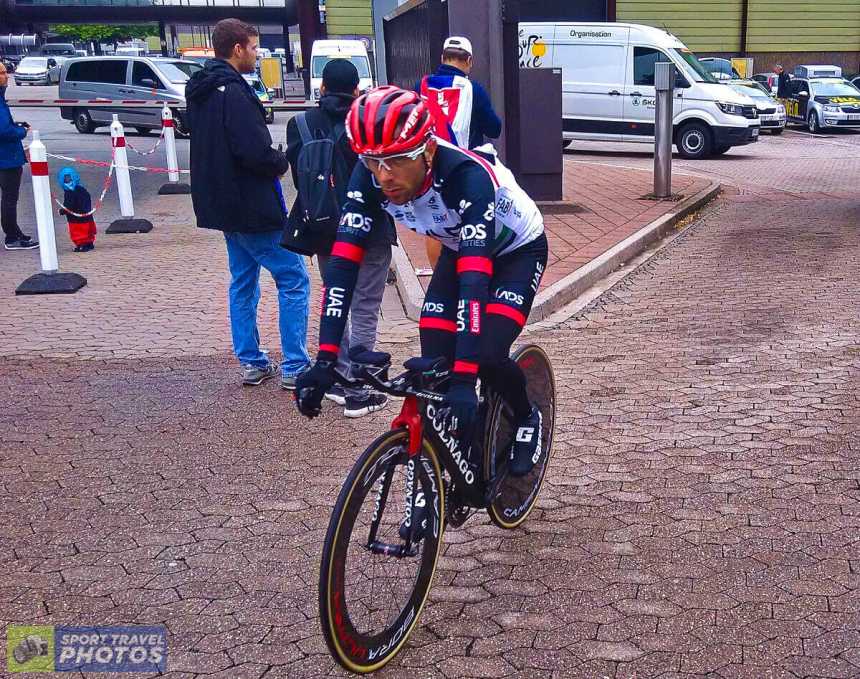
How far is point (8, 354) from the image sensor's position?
23.9 feet

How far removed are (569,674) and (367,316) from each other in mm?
3002

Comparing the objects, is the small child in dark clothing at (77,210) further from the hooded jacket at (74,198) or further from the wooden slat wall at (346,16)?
the wooden slat wall at (346,16)

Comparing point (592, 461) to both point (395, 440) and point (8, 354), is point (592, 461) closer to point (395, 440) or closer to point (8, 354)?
point (395, 440)

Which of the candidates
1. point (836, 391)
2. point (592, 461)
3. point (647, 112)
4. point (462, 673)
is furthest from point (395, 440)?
point (647, 112)

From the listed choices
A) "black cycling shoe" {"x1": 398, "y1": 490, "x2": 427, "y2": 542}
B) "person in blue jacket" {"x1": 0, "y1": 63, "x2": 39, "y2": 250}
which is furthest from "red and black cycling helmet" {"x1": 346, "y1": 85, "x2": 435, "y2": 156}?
"person in blue jacket" {"x1": 0, "y1": 63, "x2": 39, "y2": 250}

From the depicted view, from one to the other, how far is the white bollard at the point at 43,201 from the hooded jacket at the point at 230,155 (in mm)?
3409

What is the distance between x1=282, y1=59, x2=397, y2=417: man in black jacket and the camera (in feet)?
19.0

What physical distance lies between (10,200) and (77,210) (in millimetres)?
711

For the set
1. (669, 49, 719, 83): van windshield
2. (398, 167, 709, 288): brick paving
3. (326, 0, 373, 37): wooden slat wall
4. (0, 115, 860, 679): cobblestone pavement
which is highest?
(326, 0, 373, 37): wooden slat wall

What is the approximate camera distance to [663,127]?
45.0 ft

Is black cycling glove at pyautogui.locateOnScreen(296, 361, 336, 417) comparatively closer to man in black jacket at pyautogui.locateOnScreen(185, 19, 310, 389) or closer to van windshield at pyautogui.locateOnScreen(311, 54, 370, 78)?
man in black jacket at pyautogui.locateOnScreen(185, 19, 310, 389)

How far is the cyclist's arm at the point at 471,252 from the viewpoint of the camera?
3346mm

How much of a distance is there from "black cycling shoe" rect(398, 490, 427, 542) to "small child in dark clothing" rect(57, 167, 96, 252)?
340 inches

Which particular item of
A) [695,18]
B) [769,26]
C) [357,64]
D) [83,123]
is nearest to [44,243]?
[83,123]
